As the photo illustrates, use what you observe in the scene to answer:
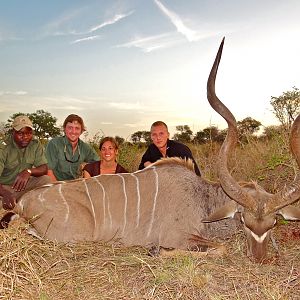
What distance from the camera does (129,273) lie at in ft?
8.51

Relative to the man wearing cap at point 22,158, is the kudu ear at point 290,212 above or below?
below

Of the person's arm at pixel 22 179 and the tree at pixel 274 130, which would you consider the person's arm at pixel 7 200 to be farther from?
the tree at pixel 274 130

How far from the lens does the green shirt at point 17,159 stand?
423 centimetres

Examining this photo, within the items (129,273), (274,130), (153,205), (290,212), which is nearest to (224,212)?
(290,212)

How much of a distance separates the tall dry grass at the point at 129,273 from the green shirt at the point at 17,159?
140 centimetres

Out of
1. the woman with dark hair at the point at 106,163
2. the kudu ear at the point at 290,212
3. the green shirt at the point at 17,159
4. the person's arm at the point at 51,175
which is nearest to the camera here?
the kudu ear at the point at 290,212

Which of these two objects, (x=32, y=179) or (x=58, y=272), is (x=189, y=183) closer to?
(x=58, y=272)

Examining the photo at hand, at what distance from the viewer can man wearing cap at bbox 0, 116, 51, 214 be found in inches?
164

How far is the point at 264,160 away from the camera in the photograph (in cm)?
541

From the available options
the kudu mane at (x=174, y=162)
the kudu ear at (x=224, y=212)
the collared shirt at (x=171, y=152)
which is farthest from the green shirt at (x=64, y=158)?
the kudu ear at (x=224, y=212)

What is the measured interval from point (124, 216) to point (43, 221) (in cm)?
52

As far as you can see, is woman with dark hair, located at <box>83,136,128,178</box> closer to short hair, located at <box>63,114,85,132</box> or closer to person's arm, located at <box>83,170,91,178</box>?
person's arm, located at <box>83,170,91,178</box>

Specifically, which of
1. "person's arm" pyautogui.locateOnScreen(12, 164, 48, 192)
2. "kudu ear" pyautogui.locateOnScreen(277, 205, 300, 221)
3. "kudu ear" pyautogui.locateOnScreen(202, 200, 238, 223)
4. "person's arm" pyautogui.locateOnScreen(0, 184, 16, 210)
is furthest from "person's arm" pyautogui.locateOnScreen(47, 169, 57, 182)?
"kudu ear" pyautogui.locateOnScreen(277, 205, 300, 221)

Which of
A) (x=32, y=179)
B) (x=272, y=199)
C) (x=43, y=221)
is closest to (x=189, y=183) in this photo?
(x=272, y=199)
